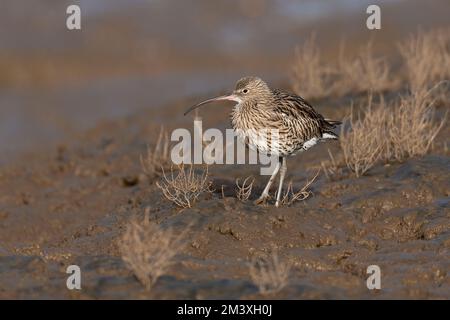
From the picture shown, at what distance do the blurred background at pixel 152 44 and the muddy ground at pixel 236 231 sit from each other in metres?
5.72

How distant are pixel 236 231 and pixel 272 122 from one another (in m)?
1.27

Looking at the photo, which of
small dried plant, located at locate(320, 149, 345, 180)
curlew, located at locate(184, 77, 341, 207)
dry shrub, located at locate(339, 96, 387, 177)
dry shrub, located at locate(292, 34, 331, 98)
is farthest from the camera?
dry shrub, located at locate(292, 34, 331, 98)

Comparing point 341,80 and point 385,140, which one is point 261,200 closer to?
point 385,140

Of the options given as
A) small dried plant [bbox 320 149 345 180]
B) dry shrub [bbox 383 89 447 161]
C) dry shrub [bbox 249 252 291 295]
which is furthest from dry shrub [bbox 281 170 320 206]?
dry shrub [bbox 249 252 291 295]

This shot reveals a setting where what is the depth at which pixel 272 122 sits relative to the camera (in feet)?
30.4

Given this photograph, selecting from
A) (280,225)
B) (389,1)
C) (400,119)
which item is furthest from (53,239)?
(389,1)

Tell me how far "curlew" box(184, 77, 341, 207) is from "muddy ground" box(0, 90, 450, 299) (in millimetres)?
547

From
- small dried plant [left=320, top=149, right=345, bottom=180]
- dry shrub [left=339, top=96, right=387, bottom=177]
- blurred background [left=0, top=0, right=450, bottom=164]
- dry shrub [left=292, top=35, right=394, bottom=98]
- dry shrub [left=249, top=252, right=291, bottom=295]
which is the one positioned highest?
blurred background [left=0, top=0, right=450, bottom=164]

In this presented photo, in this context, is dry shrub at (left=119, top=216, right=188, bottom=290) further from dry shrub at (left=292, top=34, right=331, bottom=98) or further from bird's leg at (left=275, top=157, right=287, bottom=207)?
dry shrub at (left=292, top=34, right=331, bottom=98)

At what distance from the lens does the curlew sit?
9250 millimetres

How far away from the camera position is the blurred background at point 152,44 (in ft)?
62.4

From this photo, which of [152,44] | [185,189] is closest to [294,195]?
[185,189]

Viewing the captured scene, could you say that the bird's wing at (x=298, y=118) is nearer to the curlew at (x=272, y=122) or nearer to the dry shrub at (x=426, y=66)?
the curlew at (x=272, y=122)

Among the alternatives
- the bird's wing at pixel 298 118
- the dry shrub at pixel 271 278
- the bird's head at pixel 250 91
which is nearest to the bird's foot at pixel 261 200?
the bird's wing at pixel 298 118
